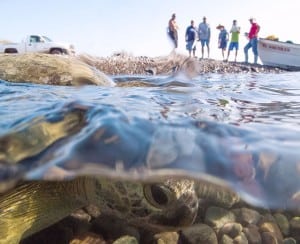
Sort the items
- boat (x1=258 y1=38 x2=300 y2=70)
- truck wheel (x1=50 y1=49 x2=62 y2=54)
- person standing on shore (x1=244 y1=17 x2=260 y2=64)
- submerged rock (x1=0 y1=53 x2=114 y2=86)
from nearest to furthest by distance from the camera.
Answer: submerged rock (x1=0 y1=53 x2=114 y2=86)
person standing on shore (x1=244 y1=17 x2=260 y2=64)
boat (x1=258 y1=38 x2=300 y2=70)
truck wheel (x1=50 y1=49 x2=62 y2=54)

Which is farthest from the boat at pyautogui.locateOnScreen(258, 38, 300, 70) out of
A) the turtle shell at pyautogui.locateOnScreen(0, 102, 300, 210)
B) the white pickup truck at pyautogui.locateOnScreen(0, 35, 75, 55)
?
the turtle shell at pyautogui.locateOnScreen(0, 102, 300, 210)

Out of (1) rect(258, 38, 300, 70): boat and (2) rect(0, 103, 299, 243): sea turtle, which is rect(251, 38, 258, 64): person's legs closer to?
(1) rect(258, 38, 300, 70): boat

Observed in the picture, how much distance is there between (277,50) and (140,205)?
1751 centimetres

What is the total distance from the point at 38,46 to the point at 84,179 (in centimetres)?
1978

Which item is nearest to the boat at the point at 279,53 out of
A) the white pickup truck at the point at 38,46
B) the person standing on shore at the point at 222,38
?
the person standing on shore at the point at 222,38

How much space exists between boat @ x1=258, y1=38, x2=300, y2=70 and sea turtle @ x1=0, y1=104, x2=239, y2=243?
1671 cm

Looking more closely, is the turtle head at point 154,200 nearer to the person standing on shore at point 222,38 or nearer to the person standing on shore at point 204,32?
the person standing on shore at point 204,32

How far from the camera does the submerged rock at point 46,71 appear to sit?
5.04 metres

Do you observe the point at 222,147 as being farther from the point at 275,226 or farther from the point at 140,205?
the point at 275,226

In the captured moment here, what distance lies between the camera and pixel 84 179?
217cm

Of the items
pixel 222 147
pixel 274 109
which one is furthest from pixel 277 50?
pixel 222 147

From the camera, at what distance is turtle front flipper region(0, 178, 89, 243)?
2.12 metres

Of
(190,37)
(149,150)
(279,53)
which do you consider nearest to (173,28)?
(190,37)

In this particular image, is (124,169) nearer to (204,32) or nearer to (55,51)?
(204,32)
